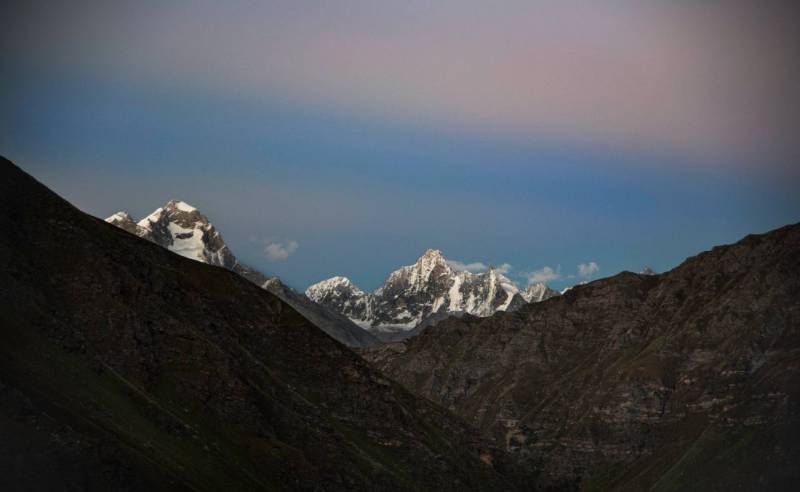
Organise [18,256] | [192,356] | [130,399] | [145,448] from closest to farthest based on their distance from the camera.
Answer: [145,448] < [130,399] < [18,256] < [192,356]

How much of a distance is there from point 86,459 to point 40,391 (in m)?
15.2

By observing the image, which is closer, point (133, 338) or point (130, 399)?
point (130, 399)

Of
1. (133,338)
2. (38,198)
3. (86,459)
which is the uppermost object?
(38,198)

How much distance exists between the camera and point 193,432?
164m

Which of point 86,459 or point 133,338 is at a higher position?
point 133,338

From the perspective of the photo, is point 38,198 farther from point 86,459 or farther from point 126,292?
point 86,459

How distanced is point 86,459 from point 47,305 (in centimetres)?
5043

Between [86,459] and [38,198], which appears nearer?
[86,459]

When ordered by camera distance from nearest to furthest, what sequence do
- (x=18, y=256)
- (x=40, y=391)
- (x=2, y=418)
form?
1. (x=2, y=418)
2. (x=40, y=391)
3. (x=18, y=256)

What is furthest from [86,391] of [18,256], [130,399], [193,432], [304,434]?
[304,434]

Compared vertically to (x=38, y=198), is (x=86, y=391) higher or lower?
lower

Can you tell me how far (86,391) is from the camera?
145625mm

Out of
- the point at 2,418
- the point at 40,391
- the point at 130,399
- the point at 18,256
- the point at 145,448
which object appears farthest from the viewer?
the point at 18,256

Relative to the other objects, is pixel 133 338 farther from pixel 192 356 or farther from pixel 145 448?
pixel 145 448
